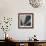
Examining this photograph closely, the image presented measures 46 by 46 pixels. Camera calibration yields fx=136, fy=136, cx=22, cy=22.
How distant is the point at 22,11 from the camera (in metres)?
4.60

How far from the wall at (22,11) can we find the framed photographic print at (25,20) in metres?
0.10

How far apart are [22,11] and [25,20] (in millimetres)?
320

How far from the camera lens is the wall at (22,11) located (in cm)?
456

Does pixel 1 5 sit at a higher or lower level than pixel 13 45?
higher

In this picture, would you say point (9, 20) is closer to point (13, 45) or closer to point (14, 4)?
point (14, 4)

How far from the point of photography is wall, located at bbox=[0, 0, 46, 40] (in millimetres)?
4562

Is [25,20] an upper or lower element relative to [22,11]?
lower

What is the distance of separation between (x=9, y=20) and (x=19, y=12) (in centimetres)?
43

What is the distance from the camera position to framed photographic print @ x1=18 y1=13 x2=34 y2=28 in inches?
181

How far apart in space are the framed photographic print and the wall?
0.33 feet

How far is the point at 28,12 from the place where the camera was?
4.60 m

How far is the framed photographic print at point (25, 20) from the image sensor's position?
181 inches

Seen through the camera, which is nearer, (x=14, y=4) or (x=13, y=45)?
(x=13, y=45)

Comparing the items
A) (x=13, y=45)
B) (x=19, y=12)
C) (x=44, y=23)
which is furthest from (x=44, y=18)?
(x=13, y=45)
